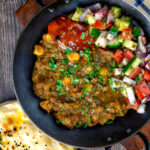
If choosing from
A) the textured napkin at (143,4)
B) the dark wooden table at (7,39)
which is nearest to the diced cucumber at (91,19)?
the textured napkin at (143,4)

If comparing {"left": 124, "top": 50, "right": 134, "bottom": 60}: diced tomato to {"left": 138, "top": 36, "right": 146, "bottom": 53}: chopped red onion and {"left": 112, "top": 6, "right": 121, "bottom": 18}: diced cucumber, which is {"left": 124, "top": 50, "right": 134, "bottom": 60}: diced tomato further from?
{"left": 112, "top": 6, "right": 121, "bottom": 18}: diced cucumber

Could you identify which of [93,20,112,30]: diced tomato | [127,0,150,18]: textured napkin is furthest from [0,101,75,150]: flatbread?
[127,0,150,18]: textured napkin

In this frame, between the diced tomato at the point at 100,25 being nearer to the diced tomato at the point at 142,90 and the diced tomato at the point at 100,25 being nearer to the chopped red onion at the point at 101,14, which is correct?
the chopped red onion at the point at 101,14

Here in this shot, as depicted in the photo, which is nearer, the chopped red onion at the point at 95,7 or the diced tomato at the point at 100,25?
the diced tomato at the point at 100,25

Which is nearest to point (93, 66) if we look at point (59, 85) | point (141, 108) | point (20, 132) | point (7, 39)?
point (59, 85)

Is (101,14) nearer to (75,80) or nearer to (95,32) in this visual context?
(95,32)

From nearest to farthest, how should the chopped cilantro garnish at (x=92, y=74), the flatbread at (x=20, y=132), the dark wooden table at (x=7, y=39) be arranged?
the chopped cilantro garnish at (x=92, y=74) → the dark wooden table at (x=7, y=39) → the flatbread at (x=20, y=132)

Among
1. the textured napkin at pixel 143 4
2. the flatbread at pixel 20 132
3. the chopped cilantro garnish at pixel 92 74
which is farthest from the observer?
the flatbread at pixel 20 132

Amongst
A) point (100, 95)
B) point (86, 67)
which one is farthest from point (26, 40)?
point (100, 95)
